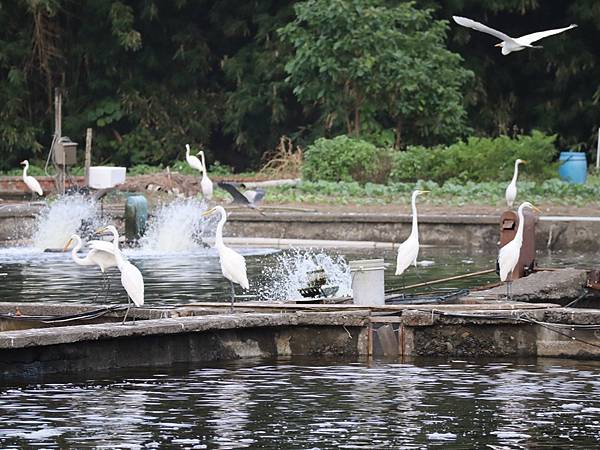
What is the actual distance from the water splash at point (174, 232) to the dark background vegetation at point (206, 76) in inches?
Result: 474

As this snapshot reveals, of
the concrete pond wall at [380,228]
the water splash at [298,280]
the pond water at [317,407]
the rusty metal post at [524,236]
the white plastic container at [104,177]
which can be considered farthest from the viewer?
the white plastic container at [104,177]

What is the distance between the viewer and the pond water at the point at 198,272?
52.0ft

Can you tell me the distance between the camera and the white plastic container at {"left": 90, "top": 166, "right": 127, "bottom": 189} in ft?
87.1

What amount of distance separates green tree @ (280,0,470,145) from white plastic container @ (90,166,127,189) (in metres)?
6.03

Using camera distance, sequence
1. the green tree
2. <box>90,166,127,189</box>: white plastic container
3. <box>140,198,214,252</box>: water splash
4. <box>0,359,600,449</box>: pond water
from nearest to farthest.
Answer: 1. <box>0,359,600,449</box>: pond water
2. <box>140,198,214,252</box>: water splash
3. <box>90,166,127,189</box>: white plastic container
4. the green tree

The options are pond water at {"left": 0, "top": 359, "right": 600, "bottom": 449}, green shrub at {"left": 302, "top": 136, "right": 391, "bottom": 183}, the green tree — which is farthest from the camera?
the green tree

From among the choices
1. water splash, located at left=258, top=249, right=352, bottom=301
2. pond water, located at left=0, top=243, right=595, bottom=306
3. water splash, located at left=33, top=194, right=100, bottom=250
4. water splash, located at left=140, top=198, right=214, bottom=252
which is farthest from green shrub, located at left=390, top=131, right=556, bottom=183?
water splash, located at left=258, top=249, right=352, bottom=301

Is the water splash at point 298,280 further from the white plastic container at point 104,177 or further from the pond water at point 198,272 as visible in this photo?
the white plastic container at point 104,177

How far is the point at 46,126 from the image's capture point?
Answer: 36.4 m

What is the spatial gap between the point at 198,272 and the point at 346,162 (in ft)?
32.1

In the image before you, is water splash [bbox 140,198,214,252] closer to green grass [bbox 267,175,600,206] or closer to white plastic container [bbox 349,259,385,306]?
green grass [bbox 267,175,600,206]

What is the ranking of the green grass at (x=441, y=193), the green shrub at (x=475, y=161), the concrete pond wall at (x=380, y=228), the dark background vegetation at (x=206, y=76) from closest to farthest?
the concrete pond wall at (x=380, y=228), the green grass at (x=441, y=193), the green shrub at (x=475, y=161), the dark background vegetation at (x=206, y=76)

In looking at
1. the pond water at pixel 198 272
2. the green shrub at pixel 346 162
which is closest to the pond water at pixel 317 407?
the pond water at pixel 198 272

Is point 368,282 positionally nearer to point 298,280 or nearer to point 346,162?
point 298,280
